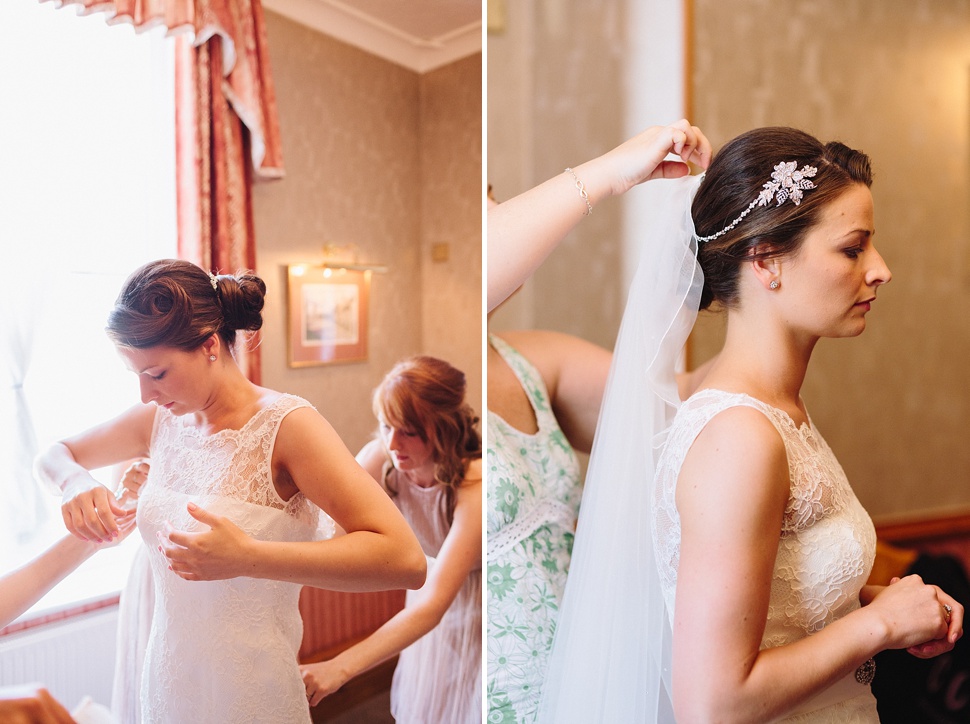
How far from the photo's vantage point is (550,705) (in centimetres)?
82

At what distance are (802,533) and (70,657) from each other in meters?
0.80

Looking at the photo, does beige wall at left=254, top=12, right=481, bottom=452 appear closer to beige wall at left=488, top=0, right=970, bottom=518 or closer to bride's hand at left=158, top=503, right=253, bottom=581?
bride's hand at left=158, top=503, right=253, bottom=581

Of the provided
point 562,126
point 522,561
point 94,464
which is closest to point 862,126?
point 562,126

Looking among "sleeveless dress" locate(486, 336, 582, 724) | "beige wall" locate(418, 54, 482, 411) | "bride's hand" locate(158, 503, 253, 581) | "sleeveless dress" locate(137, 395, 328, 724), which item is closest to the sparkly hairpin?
"beige wall" locate(418, 54, 482, 411)

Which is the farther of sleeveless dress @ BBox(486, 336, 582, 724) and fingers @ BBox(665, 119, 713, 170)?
sleeveless dress @ BBox(486, 336, 582, 724)

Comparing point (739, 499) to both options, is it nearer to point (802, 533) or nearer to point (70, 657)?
point (802, 533)

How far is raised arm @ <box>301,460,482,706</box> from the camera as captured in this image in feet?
2.49

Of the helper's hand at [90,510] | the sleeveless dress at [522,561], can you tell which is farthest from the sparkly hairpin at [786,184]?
the helper's hand at [90,510]

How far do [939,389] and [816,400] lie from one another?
229mm

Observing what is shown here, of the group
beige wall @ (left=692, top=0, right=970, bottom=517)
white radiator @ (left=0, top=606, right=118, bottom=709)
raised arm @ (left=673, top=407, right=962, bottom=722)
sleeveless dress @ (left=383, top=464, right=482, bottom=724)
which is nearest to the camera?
raised arm @ (left=673, top=407, right=962, bottom=722)

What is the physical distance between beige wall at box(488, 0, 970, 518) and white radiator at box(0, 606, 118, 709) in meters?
0.84

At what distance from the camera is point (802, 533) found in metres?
0.67

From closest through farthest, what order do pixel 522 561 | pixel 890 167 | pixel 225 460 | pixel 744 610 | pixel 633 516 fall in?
1. pixel 744 610
2. pixel 225 460
3. pixel 633 516
4. pixel 522 561
5. pixel 890 167

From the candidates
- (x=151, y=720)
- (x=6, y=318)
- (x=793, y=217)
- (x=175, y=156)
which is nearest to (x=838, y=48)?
(x=793, y=217)
